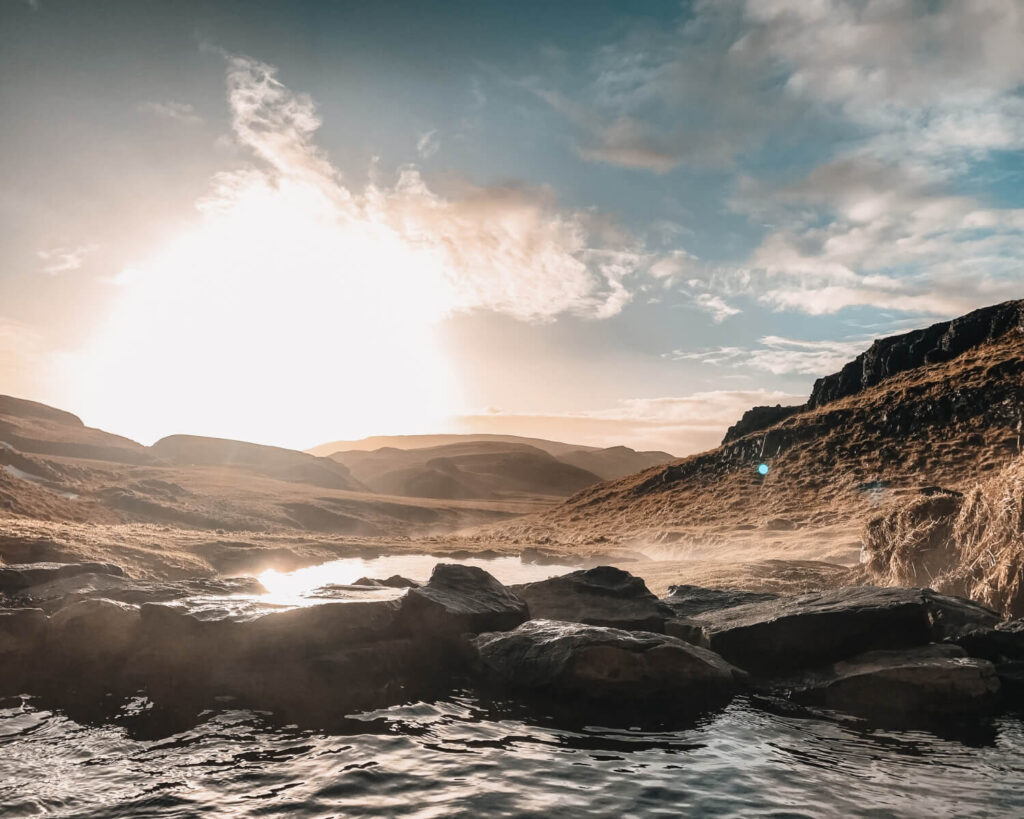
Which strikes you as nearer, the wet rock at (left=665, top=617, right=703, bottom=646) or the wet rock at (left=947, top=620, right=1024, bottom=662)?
the wet rock at (left=947, top=620, right=1024, bottom=662)

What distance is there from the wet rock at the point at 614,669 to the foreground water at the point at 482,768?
0.92m

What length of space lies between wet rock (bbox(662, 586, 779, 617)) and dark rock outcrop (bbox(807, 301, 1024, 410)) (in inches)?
2570

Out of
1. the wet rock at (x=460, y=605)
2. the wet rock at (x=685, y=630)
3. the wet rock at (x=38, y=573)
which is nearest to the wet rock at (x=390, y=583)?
the wet rock at (x=460, y=605)

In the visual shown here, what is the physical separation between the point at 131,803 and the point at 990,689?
507 inches

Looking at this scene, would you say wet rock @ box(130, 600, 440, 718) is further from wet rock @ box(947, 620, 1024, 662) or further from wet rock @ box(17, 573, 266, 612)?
wet rock @ box(947, 620, 1024, 662)

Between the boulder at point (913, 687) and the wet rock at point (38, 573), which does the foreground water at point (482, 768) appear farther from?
the wet rock at point (38, 573)

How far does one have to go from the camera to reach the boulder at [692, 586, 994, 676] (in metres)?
12.6

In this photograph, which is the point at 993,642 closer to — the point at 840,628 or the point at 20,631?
the point at 840,628

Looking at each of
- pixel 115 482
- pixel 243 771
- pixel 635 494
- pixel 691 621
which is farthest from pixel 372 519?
pixel 243 771

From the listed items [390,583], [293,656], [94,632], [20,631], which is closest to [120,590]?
[20,631]

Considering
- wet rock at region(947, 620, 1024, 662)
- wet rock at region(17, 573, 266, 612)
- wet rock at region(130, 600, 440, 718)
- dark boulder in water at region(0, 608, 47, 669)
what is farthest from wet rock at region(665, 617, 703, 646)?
dark boulder in water at region(0, 608, 47, 669)

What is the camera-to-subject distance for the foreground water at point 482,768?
7.75 metres

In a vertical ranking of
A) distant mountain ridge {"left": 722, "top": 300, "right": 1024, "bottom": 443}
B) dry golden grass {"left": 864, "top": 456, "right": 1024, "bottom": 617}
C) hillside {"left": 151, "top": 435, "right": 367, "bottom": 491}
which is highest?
distant mountain ridge {"left": 722, "top": 300, "right": 1024, "bottom": 443}

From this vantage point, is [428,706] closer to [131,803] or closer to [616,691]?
[616,691]
